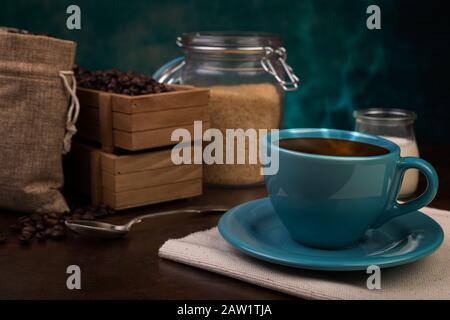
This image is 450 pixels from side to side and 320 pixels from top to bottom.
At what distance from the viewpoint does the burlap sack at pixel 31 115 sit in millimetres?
976

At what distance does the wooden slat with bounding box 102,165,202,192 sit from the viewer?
3.36 ft

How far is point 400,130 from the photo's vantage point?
1148 mm

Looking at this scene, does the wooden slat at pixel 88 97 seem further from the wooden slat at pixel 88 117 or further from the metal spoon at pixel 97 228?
the metal spoon at pixel 97 228

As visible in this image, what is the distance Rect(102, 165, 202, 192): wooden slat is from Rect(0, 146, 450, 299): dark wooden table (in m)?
0.05

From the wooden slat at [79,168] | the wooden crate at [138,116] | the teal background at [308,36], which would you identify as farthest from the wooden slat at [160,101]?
the teal background at [308,36]

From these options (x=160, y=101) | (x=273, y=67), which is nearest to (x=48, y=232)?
(x=160, y=101)

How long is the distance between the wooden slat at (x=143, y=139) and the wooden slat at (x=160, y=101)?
0.11ft

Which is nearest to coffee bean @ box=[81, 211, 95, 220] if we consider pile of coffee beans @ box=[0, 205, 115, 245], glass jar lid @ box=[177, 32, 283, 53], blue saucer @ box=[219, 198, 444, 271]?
pile of coffee beans @ box=[0, 205, 115, 245]

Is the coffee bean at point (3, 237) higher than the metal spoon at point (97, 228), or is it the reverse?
the metal spoon at point (97, 228)

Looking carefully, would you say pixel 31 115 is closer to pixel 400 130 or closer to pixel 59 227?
pixel 59 227

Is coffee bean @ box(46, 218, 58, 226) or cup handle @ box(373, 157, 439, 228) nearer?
cup handle @ box(373, 157, 439, 228)

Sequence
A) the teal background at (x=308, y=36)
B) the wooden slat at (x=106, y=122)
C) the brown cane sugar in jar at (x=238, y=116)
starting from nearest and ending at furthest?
the wooden slat at (x=106, y=122) < the brown cane sugar in jar at (x=238, y=116) < the teal background at (x=308, y=36)

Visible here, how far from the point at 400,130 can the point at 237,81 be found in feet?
0.91

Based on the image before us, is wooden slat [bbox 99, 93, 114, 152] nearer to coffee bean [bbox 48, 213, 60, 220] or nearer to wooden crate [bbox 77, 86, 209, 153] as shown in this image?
wooden crate [bbox 77, 86, 209, 153]
